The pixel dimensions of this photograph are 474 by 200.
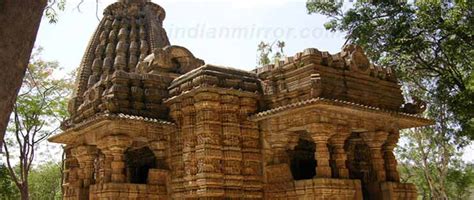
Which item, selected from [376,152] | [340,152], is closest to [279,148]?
[340,152]

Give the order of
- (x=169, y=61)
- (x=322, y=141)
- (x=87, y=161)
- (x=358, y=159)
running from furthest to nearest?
(x=169, y=61) < (x=358, y=159) < (x=87, y=161) < (x=322, y=141)

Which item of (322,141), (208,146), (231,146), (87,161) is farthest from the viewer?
(87,161)

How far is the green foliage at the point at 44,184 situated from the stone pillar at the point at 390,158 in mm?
32494

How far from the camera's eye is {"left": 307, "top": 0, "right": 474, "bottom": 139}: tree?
12008mm

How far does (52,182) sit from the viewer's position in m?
38.3

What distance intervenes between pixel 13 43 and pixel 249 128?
277 inches

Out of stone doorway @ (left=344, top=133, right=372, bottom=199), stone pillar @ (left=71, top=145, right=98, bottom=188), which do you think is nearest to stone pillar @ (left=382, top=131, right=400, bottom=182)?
stone doorway @ (left=344, top=133, right=372, bottom=199)

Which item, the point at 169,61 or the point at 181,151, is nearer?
the point at 181,151

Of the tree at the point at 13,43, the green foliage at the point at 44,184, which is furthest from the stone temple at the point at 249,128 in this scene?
the green foliage at the point at 44,184

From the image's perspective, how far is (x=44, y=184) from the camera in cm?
3906

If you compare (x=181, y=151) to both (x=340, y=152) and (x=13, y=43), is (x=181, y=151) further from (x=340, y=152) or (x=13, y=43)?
(x=13, y=43)

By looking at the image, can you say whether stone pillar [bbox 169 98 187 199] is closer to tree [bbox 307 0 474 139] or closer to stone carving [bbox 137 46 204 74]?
stone carving [bbox 137 46 204 74]

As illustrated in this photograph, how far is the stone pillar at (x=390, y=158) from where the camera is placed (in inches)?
414

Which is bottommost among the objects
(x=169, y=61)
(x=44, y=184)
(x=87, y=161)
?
(x=87, y=161)
